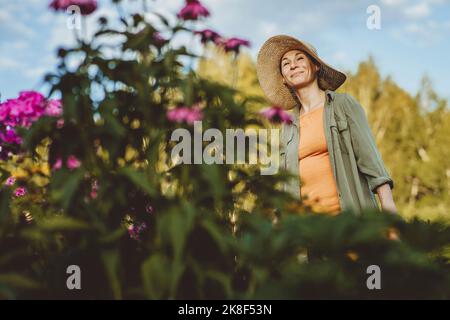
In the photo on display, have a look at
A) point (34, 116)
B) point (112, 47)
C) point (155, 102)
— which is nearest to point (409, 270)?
point (155, 102)

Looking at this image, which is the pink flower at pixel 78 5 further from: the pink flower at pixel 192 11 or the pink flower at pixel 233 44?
the pink flower at pixel 233 44

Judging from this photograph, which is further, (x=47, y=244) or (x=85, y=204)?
(x=47, y=244)

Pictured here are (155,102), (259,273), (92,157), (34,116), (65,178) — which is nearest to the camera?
(259,273)

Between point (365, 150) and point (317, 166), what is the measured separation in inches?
9.5

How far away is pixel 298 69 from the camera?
2.75m

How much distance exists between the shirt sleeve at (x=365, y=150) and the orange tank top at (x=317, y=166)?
0.47 ft

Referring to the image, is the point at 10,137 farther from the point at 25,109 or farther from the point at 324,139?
the point at 324,139

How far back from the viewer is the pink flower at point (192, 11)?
179 centimetres

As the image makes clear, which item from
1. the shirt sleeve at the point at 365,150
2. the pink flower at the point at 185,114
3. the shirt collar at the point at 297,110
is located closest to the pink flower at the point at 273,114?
the pink flower at the point at 185,114

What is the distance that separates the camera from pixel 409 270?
1.47m

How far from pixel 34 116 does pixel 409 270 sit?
1.50 meters

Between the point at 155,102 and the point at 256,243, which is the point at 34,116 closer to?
the point at 155,102

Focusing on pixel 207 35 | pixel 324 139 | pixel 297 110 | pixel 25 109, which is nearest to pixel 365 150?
pixel 324 139

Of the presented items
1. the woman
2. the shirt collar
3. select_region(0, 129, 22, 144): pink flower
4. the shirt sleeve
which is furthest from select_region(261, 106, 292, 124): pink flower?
select_region(0, 129, 22, 144): pink flower
